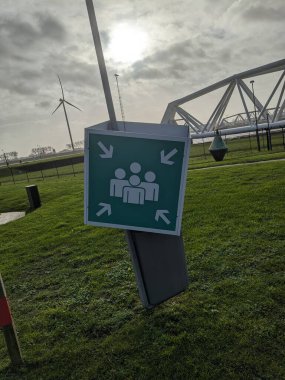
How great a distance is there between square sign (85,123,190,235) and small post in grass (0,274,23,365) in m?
1.14

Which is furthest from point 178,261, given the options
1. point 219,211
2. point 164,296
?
point 219,211

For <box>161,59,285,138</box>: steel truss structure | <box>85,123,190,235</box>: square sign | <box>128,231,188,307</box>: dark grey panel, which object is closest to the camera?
<box>85,123,190,235</box>: square sign

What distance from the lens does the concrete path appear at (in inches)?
405

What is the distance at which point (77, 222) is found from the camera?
8.30 m

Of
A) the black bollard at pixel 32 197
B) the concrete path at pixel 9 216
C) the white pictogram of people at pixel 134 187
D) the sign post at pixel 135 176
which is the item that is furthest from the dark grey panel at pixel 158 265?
the black bollard at pixel 32 197

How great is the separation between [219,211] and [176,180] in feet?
13.8

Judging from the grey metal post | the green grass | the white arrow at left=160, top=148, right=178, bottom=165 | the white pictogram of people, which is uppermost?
the grey metal post

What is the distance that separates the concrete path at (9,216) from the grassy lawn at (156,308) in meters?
3.46

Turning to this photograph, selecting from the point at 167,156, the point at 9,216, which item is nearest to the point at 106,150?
the point at 167,156

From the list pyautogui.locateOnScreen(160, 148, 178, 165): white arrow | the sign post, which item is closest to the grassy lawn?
the sign post

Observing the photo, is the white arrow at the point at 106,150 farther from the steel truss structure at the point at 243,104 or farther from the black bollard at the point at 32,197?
the steel truss structure at the point at 243,104

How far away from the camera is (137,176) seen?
324 centimetres

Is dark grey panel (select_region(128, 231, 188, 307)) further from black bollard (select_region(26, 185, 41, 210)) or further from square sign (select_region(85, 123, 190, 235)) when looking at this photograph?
black bollard (select_region(26, 185, 41, 210))

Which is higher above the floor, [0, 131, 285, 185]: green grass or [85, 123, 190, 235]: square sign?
[85, 123, 190, 235]: square sign
